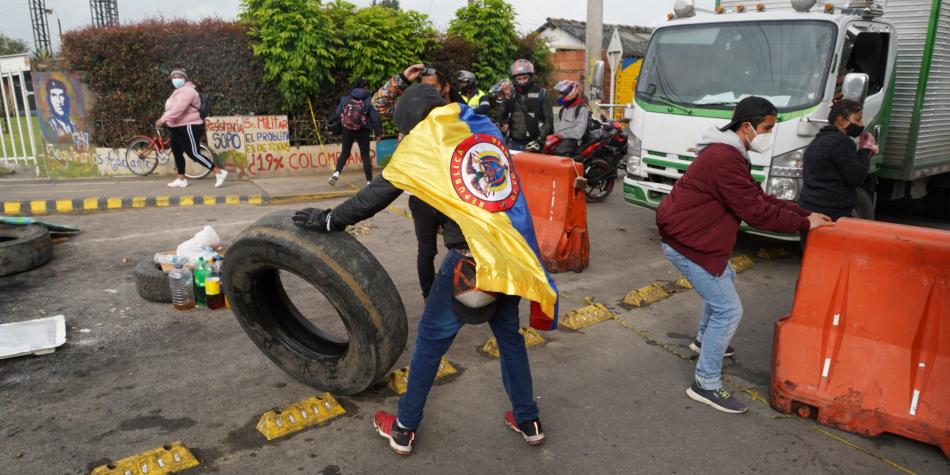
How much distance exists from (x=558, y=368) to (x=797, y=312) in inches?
62.4

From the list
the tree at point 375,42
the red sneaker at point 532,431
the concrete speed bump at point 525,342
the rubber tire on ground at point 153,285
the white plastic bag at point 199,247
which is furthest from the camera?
the tree at point 375,42

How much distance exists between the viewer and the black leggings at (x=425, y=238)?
470cm

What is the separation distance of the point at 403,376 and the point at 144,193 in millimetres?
7857

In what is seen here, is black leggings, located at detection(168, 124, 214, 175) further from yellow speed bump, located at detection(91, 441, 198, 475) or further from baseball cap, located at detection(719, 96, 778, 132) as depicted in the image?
baseball cap, located at detection(719, 96, 778, 132)

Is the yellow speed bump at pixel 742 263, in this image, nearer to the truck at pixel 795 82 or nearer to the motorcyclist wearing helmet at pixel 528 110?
the truck at pixel 795 82

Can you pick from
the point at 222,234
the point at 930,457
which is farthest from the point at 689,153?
the point at 222,234

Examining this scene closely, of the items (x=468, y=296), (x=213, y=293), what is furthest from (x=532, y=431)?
(x=213, y=293)

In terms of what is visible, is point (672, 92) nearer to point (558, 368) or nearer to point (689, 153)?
point (689, 153)

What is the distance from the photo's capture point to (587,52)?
14.9 meters

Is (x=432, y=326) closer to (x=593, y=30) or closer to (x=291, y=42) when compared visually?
(x=291, y=42)

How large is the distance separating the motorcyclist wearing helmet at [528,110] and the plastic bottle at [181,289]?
5414 millimetres

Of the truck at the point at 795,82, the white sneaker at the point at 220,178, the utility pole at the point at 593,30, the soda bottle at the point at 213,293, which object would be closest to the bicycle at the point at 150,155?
the white sneaker at the point at 220,178

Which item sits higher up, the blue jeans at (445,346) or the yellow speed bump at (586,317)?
the blue jeans at (445,346)

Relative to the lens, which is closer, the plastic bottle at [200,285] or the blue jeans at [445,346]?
the blue jeans at [445,346]
